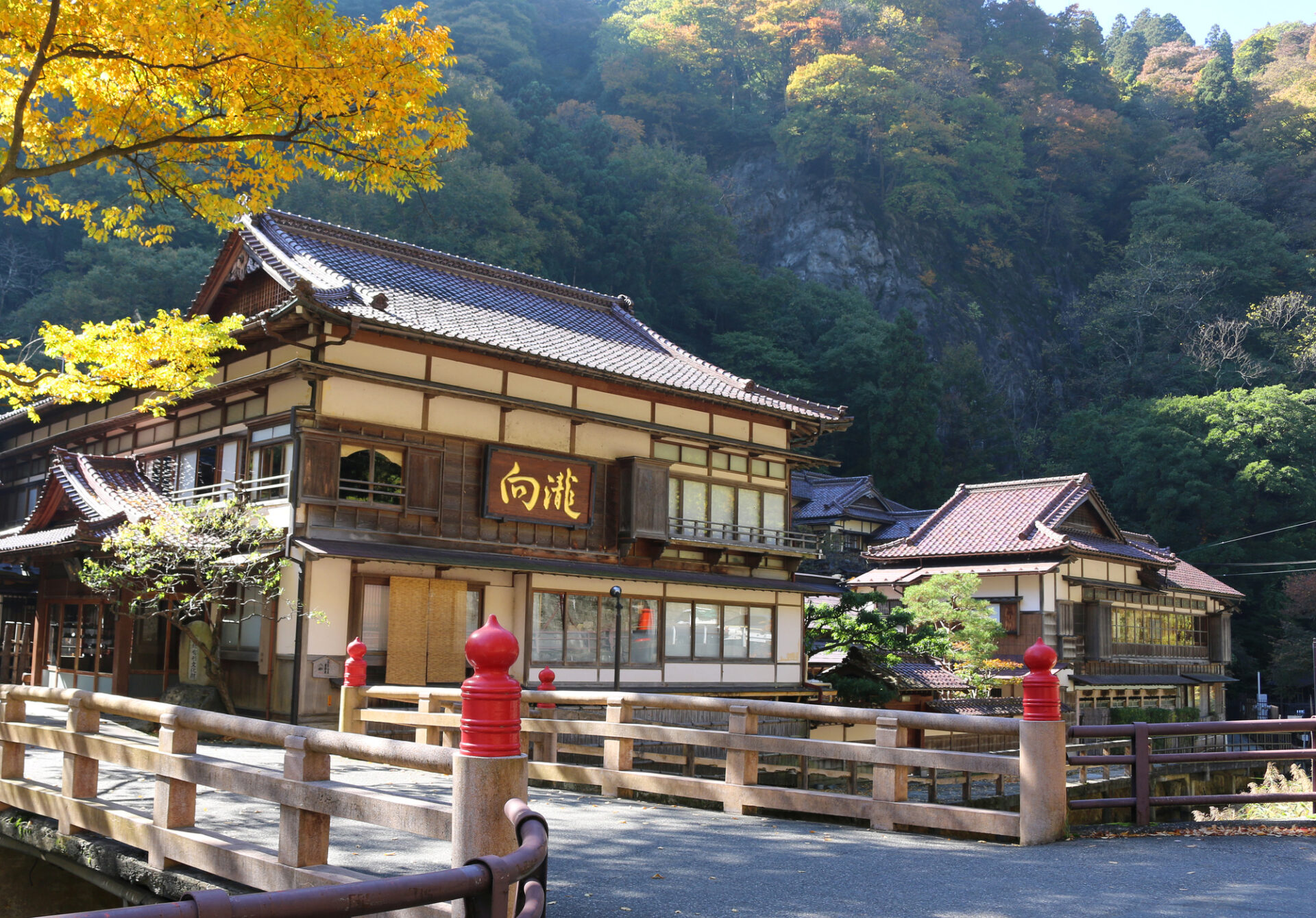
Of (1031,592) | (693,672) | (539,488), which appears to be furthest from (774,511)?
(1031,592)

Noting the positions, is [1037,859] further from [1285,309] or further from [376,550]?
[1285,309]

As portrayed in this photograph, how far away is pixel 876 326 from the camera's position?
58094 mm

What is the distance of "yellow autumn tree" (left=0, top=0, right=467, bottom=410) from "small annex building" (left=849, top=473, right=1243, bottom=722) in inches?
1000

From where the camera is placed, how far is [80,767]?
8.64m

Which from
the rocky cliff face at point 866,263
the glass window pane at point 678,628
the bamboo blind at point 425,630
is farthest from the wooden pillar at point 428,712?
the rocky cliff face at point 866,263

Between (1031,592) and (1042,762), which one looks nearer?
(1042,762)

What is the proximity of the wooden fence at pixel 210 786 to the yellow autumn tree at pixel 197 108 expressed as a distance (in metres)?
4.57

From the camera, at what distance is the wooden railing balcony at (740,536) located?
24.2 metres

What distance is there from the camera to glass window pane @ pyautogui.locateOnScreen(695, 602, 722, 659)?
24.5 metres

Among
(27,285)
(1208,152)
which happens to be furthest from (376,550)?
(1208,152)

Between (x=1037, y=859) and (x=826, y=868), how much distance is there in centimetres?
169

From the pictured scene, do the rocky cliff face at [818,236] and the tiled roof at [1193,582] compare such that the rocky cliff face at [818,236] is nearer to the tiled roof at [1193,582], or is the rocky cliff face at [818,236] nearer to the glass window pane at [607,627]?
the tiled roof at [1193,582]

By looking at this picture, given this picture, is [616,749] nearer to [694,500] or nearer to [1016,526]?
[694,500]

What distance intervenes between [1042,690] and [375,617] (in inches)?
531
